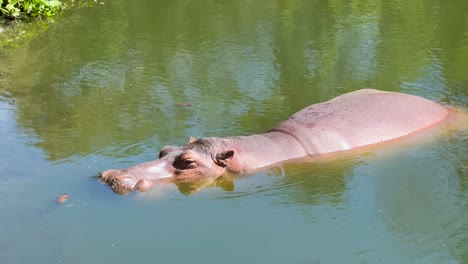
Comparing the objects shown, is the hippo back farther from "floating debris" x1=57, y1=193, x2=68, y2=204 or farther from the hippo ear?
"floating debris" x1=57, y1=193, x2=68, y2=204

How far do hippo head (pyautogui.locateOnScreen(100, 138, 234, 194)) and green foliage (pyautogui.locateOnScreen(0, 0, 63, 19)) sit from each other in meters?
7.30

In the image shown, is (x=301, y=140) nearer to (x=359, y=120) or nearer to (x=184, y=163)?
(x=359, y=120)

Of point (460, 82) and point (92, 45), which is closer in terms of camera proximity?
→ point (460, 82)

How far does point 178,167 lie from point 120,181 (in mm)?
543

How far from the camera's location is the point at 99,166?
6500mm

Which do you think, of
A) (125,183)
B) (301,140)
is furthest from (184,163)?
(301,140)

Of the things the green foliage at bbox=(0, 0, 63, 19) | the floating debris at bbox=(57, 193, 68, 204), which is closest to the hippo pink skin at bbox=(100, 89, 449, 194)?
the floating debris at bbox=(57, 193, 68, 204)

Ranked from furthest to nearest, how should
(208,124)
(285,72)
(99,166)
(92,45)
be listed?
(92,45) → (285,72) → (208,124) → (99,166)

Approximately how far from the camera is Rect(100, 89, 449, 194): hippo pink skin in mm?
6078

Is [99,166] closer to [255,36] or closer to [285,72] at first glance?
[285,72]

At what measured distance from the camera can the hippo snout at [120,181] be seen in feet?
19.0

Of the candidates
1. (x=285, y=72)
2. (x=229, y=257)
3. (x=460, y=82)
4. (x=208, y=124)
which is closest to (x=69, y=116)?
(x=208, y=124)

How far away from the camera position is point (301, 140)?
667 centimetres

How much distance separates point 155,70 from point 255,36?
216 cm
